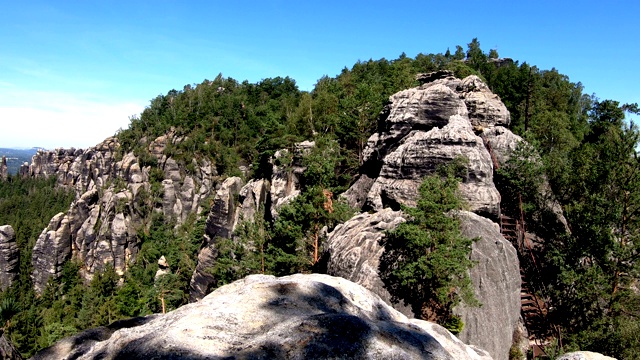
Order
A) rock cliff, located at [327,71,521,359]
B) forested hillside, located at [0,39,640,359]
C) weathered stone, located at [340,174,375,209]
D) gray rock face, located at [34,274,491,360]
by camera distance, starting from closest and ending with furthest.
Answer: gray rock face, located at [34,274,491,360], rock cliff, located at [327,71,521,359], forested hillside, located at [0,39,640,359], weathered stone, located at [340,174,375,209]

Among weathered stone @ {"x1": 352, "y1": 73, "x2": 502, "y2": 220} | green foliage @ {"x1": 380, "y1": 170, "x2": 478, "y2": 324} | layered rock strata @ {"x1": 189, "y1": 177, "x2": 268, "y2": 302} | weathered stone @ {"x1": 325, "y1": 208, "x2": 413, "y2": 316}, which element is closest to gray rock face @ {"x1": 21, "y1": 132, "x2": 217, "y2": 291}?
layered rock strata @ {"x1": 189, "y1": 177, "x2": 268, "y2": 302}

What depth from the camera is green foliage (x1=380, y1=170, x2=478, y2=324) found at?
13.2 m

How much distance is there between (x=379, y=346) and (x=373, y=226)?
1160cm

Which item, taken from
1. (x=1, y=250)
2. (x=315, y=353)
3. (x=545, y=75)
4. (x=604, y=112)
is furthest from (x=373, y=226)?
(x=1, y=250)

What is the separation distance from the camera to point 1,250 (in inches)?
2601

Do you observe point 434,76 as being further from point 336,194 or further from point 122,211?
point 122,211

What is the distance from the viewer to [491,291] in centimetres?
1544

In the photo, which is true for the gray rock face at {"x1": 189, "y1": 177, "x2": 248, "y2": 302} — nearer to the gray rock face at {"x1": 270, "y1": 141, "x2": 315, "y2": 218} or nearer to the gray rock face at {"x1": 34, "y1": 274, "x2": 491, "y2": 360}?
the gray rock face at {"x1": 270, "y1": 141, "x2": 315, "y2": 218}

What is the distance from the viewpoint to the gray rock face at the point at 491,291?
14398mm

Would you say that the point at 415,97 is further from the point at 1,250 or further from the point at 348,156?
the point at 1,250

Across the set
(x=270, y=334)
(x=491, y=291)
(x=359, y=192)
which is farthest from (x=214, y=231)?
(x=270, y=334)

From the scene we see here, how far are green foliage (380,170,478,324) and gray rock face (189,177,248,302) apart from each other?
79.6 feet

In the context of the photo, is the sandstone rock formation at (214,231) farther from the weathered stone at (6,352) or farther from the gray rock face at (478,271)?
the weathered stone at (6,352)

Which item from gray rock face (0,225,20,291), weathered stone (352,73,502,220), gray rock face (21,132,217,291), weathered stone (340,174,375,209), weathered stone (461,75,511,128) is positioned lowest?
gray rock face (0,225,20,291)
